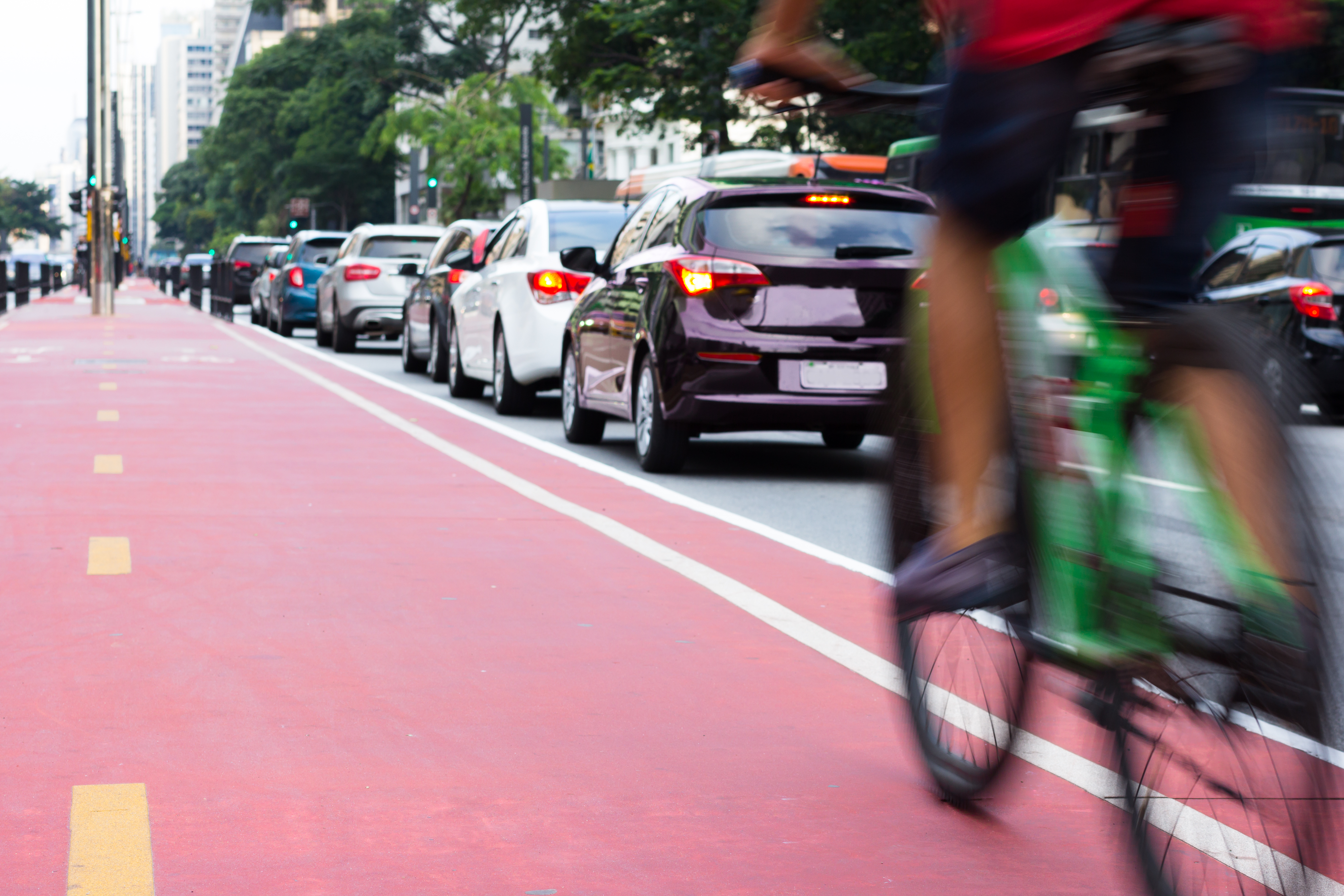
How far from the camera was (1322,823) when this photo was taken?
8.27ft

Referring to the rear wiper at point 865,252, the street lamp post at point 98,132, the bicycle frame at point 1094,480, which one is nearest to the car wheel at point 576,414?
the rear wiper at point 865,252

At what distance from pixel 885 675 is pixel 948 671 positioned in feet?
4.71

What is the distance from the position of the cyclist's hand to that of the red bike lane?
3.87ft

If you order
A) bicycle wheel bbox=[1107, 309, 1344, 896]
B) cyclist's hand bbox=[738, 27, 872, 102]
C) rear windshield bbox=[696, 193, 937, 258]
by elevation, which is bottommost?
bicycle wheel bbox=[1107, 309, 1344, 896]

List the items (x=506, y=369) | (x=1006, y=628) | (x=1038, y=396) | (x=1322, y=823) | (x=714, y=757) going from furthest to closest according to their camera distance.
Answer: (x=506, y=369) < (x=714, y=757) < (x=1006, y=628) < (x=1038, y=396) < (x=1322, y=823)

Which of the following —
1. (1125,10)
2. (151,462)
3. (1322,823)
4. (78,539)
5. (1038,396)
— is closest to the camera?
(1322,823)

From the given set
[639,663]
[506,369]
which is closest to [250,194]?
[506,369]

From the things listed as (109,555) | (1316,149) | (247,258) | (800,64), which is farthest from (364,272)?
(247,258)

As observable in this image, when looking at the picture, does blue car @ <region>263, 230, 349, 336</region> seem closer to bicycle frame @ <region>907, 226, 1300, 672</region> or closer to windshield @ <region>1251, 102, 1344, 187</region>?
windshield @ <region>1251, 102, 1344, 187</region>

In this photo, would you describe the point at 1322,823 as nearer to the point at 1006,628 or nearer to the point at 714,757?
the point at 1006,628

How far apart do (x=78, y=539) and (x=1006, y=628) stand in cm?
486

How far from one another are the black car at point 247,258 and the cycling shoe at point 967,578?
133 feet

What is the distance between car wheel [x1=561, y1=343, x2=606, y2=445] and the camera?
39.4ft

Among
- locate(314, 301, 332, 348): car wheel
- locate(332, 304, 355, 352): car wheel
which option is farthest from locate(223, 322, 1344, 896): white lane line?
locate(314, 301, 332, 348): car wheel
